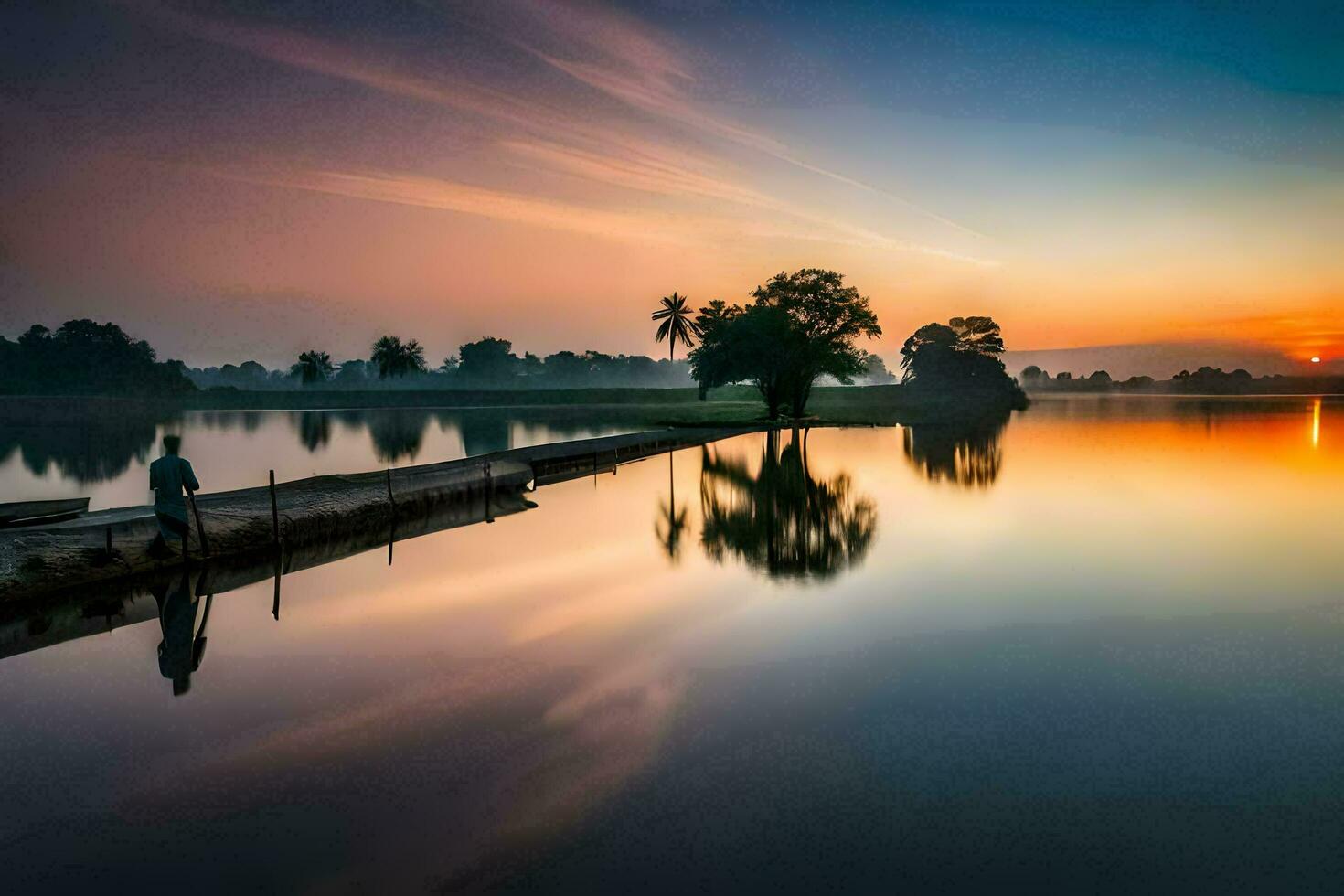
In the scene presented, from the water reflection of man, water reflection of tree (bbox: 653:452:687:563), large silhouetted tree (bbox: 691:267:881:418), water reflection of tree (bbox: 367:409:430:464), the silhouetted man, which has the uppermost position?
large silhouetted tree (bbox: 691:267:881:418)

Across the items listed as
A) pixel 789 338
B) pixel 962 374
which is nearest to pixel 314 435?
pixel 789 338

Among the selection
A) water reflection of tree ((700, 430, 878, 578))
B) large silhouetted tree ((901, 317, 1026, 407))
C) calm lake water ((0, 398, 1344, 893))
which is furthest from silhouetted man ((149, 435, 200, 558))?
large silhouetted tree ((901, 317, 1026, 407))

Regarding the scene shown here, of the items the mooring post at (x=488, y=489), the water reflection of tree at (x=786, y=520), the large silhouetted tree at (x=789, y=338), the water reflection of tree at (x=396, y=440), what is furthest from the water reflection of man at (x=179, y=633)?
the large silhouetted tree at (x=789, y=338)

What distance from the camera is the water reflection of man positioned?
10.9 meters

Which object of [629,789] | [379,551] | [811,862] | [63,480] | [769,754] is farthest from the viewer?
[63,480]

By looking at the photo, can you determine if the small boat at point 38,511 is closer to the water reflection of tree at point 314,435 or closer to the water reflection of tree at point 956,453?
the water reflection of tree at point 956,453

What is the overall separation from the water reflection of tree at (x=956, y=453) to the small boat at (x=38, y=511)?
30543 mm

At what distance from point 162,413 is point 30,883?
16283 cm

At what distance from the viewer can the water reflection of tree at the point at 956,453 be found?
33.4 metres

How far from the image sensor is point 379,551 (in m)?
20.1

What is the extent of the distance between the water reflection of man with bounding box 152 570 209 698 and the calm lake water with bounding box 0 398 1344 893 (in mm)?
235

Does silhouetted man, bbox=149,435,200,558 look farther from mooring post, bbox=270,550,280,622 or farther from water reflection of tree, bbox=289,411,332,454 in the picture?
water reflection of tree, bbox=289,411,332,454

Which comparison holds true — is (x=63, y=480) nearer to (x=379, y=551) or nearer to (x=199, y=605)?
(x=379, y=551)

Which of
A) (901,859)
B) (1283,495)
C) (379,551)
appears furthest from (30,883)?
(1283,495)
